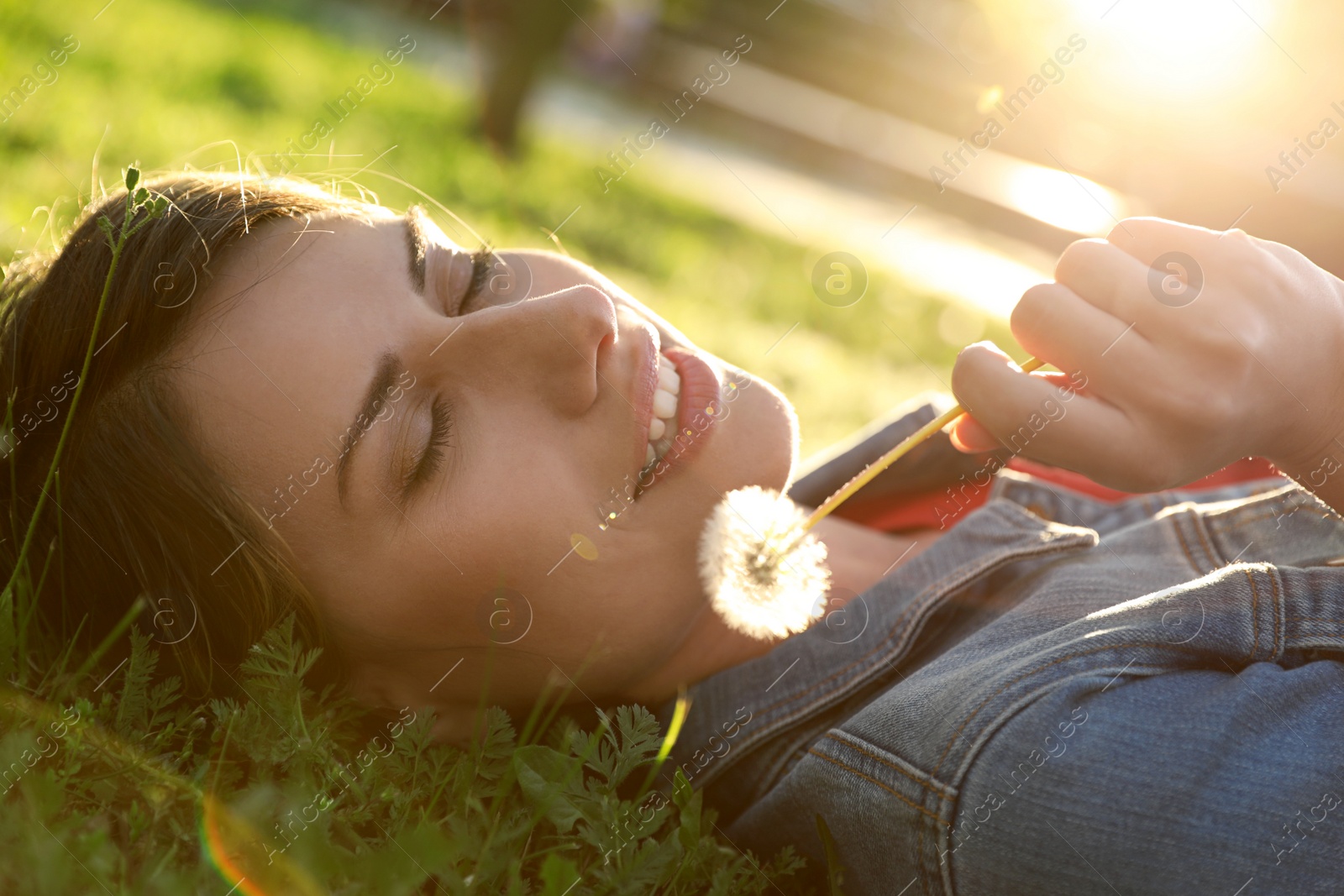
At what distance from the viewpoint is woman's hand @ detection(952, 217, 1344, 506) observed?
1319mm

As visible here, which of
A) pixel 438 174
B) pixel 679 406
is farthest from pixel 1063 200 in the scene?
pixel 679 406

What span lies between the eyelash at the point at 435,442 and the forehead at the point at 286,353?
0.41ft

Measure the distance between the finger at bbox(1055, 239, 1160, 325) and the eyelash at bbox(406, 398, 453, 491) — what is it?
974 mm

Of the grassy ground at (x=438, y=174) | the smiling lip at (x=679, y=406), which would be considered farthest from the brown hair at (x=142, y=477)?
the grassy ground at (x=438, y=174)

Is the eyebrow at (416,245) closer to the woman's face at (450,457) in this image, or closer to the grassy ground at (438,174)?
the woman's face at (450,457)

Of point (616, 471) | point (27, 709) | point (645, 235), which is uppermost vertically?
point (616, 471)

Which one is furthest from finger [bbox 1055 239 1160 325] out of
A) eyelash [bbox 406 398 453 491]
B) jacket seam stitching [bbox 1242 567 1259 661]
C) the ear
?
the ear

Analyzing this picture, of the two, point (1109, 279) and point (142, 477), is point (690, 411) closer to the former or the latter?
point (1109, 279)

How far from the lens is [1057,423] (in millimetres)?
1333

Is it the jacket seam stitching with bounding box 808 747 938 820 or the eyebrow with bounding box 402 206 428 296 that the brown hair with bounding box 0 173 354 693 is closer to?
the eyebrow with bounding box 402 206 428 296

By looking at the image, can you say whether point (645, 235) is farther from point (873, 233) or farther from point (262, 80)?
point (262, 80)

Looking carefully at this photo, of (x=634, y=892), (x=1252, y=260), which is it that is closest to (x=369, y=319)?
(x=634, y=892)

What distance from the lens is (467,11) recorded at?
472 inches

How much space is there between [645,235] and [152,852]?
5.58 m
